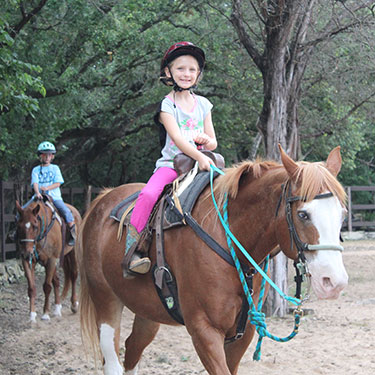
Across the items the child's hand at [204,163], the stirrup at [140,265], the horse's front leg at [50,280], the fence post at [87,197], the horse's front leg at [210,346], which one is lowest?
the horse's front leg at [50,280]

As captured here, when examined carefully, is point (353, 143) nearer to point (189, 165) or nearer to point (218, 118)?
point (218, 118)

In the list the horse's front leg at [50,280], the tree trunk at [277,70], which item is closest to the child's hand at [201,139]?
the tree trunk at [277,70]

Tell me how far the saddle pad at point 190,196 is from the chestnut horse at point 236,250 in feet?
0.15

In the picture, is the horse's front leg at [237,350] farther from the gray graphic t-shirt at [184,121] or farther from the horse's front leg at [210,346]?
the gray graphic t-shirt at [184,121]

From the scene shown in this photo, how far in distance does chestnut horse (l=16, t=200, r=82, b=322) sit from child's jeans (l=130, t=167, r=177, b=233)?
18.5ft

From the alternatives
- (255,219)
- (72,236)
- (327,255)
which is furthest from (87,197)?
(327,255)

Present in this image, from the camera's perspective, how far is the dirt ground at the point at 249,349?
19.9 feet

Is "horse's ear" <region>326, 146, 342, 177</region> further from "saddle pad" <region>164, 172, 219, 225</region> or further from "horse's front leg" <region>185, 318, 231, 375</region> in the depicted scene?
"horse's front leg" <region>185, 318, 231, 375</region>

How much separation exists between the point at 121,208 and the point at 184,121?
3.26ft

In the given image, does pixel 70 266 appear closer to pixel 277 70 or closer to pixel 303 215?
pixel 277 70

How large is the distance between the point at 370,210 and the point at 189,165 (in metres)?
27.5

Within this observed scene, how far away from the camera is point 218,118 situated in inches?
687

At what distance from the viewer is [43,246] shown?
9773mm

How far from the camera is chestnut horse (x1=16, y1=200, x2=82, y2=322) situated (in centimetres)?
938
